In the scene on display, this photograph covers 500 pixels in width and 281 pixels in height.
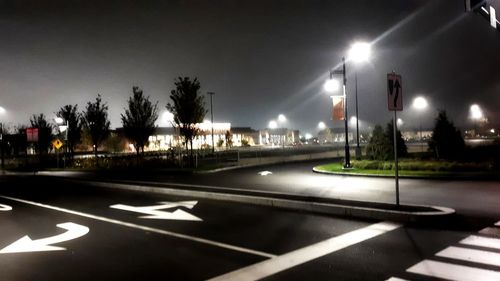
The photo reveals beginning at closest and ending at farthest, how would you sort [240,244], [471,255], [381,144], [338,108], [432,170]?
1. [471,255]
2. [240,244]
3. [432,170]
4. [338,108]
5. [381,144]

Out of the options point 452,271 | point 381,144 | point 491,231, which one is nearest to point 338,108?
point 381,144

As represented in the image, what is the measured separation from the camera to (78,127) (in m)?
45.4

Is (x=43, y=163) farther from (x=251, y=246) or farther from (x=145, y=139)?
(x=251, y=246)

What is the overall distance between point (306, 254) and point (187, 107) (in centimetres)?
2476

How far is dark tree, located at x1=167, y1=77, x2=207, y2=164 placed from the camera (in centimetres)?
3131

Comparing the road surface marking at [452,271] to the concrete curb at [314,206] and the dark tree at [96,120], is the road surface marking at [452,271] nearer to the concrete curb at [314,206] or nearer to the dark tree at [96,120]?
the concrete curb at [314,206]

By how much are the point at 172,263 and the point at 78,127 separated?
41.8 m

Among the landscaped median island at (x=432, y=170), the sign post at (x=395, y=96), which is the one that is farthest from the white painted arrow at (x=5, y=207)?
the landscaped median island at (x=432, y=170)

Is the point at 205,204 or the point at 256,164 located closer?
the point at 205,204

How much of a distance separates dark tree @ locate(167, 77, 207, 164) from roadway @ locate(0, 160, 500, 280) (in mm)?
17852

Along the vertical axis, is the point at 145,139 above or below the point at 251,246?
above

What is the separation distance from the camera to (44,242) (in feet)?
29.5

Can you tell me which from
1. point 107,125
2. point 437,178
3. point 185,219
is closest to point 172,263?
point 185,219

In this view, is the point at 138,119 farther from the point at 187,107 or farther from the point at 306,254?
the point at 306,254
